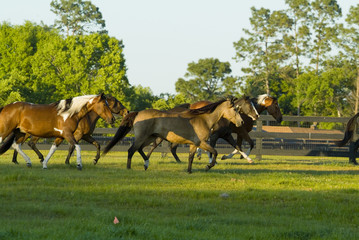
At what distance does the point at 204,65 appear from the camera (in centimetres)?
8881

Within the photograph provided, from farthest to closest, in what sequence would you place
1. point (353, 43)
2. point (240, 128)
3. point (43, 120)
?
point (353, 43) → point (240, 128) → point (43, 120)

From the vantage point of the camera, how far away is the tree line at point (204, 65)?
5166cm

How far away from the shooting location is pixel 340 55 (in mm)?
69938

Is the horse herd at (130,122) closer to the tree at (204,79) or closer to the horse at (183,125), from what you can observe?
the horse at (183,125)

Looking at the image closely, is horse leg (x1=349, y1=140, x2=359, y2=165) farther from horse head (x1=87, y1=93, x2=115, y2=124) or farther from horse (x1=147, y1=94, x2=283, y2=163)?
horse head (x1=87, y1=93, x2=115, y2=124)

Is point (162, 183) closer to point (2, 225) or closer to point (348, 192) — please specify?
point (348, 192)

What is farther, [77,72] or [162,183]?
[77,72]

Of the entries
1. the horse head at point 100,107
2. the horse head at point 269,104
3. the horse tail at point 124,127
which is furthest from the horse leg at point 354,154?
the horse head at point 100,107

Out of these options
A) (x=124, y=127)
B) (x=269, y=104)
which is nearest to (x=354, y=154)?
(x=269, y=104)

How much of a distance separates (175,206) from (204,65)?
8032cm

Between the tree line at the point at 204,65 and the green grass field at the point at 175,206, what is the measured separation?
100 feet

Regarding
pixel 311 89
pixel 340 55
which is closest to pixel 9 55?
pixel 311 89

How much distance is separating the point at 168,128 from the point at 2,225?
22.6 ft

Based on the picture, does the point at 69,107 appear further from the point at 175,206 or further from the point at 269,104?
the point at 269,104
